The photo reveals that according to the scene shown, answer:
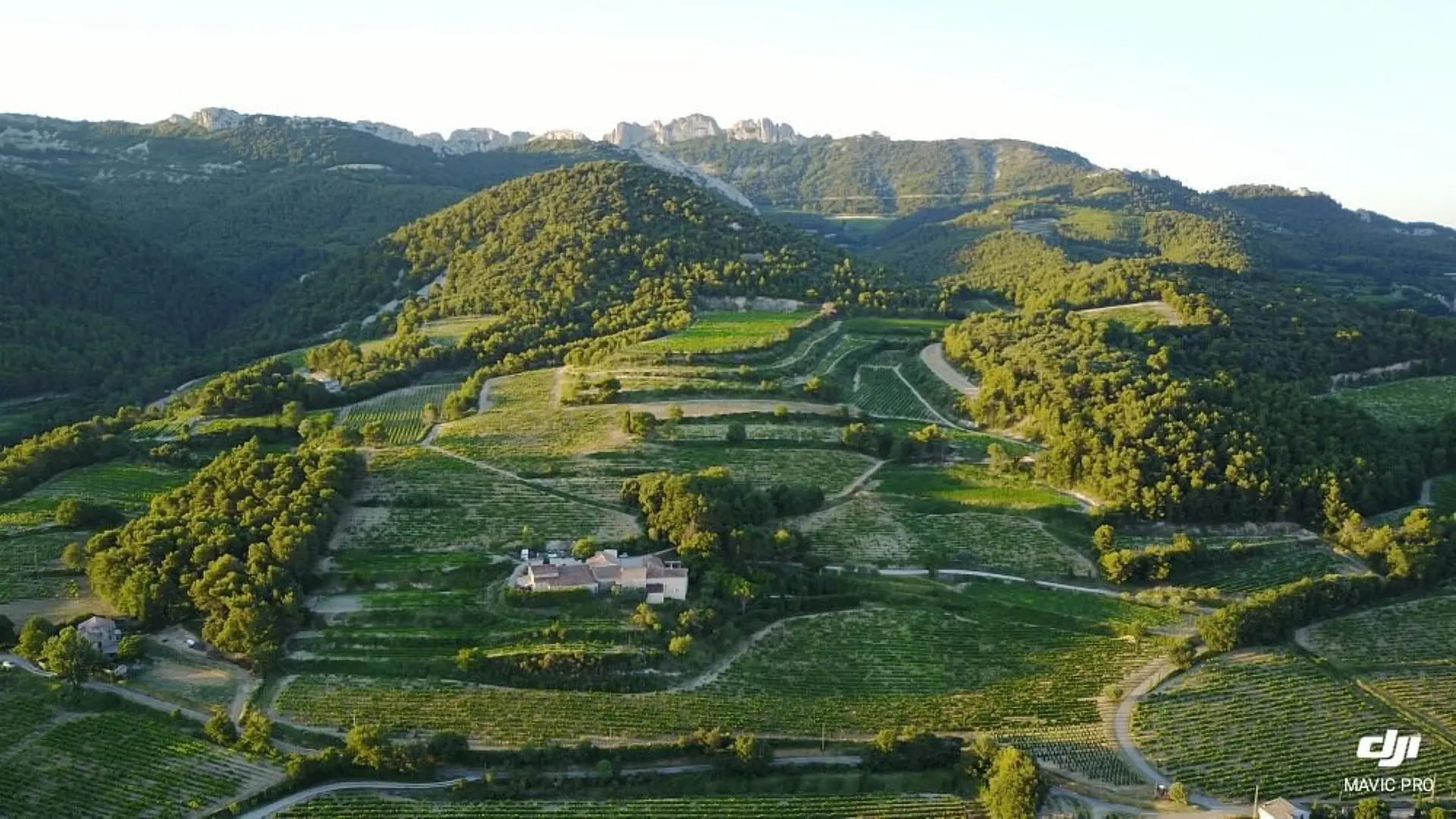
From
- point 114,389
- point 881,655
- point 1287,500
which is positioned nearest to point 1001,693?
point 881,655

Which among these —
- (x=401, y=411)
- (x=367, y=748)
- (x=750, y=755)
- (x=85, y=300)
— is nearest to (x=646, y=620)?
(x=750, y=755)

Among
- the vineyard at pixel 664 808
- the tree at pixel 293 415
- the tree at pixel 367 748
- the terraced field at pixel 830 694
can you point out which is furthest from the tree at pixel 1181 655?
the tree at pixel 293 415

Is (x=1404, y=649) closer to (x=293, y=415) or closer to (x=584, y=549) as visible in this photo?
(x=584, y=549)

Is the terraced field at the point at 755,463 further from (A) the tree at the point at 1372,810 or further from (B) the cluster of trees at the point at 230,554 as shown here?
(A) the tree at the point at 1372,810

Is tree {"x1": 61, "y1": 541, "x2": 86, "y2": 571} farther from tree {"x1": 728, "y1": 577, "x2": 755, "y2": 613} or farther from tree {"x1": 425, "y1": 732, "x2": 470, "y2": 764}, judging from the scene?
tree {"x1": 728, "y1": 577, "x2": 755, "y2": 613}

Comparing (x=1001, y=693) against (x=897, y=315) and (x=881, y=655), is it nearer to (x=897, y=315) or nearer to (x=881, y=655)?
(x=881, y=655)
